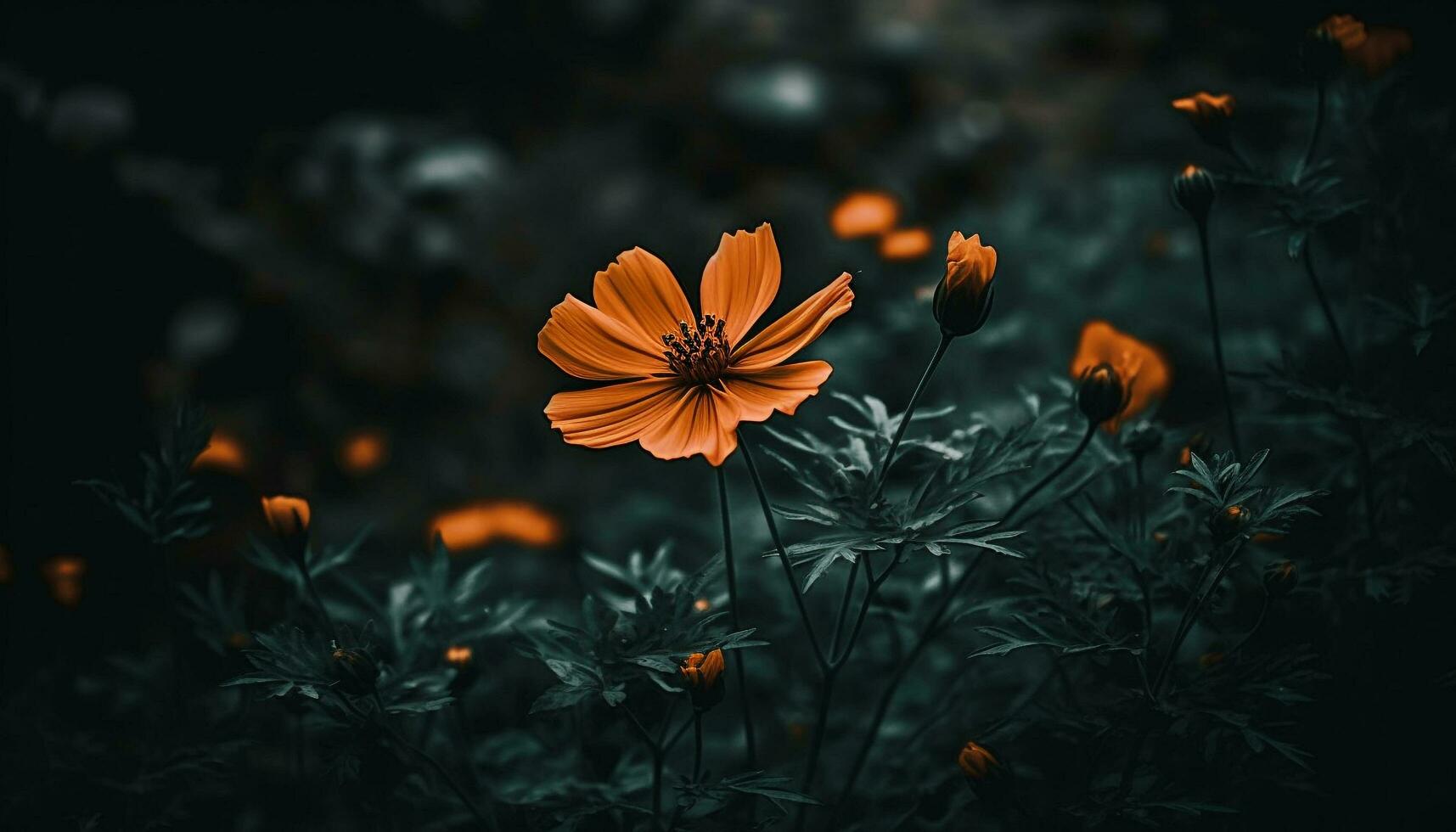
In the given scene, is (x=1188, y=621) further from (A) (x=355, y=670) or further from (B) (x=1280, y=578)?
(A) (x=355, y=670)

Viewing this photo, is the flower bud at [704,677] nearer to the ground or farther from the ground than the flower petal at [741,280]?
nearer to the ground

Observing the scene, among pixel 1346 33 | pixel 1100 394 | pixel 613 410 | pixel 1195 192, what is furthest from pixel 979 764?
pixel 1346 33

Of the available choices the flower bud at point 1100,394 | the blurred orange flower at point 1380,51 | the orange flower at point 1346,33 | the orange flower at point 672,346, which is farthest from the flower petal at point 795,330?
the blurred orange flower at point 1380,51

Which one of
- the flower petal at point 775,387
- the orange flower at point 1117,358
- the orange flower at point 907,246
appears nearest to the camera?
the flower petal at point 775,387

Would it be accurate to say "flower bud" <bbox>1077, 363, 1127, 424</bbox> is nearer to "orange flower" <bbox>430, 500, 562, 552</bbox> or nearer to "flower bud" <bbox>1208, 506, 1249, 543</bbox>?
"flower bud" <bbox>1208, 506, 1249, 543</bbox>

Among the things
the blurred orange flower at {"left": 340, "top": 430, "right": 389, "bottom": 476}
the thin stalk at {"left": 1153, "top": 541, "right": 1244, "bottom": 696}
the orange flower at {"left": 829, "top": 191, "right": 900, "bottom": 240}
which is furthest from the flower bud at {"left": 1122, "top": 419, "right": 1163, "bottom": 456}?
the blurred orange flower at {"left": 340, "top": 430, "right": 389, "bottom": 476}

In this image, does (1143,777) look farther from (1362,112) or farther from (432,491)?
(432,491)

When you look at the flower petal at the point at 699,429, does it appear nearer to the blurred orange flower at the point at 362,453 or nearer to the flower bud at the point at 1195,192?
the flower bud at the point at 1195,192
